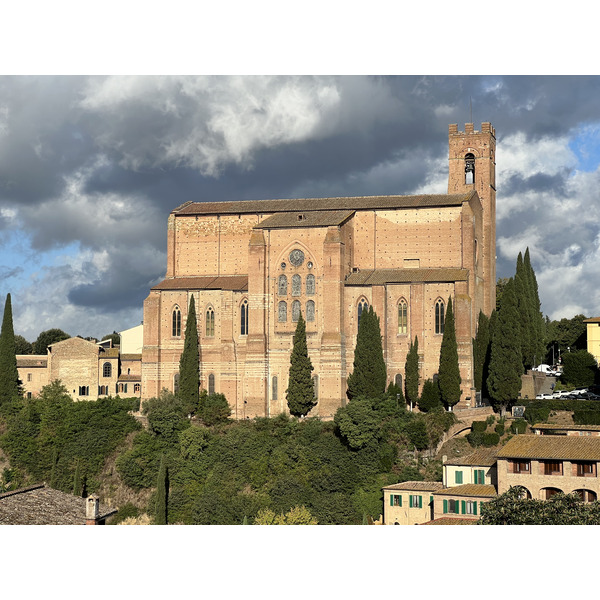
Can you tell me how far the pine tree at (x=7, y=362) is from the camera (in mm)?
57844

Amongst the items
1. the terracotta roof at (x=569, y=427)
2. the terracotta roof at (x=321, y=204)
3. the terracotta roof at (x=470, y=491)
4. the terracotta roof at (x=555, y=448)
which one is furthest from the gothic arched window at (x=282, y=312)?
the terracotta roof at (x=555, y=448)

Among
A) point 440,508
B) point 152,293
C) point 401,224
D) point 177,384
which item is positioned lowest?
point 440,508

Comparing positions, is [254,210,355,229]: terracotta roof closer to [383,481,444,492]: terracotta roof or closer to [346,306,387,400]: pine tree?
[346,306,387,400]: pine tree

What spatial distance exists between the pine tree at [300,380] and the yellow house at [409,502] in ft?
33.8

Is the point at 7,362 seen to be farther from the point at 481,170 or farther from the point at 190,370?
the point at 481,170

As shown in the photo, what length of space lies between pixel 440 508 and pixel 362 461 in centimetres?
836

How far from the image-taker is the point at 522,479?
37.8m

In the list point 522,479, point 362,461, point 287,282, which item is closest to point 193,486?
point 362,461

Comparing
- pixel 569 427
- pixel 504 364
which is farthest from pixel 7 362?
pixel 569 427

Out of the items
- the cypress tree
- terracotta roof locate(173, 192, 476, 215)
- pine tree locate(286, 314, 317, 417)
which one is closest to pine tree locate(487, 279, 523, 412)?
the cypress tree

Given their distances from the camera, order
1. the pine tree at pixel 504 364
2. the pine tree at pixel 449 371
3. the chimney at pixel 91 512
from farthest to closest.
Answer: the pine tree at pixel 449 371
the pine tree at pixel 504 364
the chimney at pixel 91 512

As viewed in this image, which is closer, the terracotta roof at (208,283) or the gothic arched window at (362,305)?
the gothic arched window at (362,305)

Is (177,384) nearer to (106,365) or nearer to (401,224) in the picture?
(106,365)

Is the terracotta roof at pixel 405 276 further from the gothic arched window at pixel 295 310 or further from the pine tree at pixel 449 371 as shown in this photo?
the pine tree at pixel 449 371
